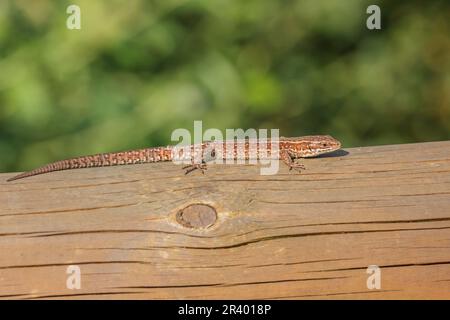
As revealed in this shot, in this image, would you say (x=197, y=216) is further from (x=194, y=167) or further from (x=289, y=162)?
(x=289, y=162)

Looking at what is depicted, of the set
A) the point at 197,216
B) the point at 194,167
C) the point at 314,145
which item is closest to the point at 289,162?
the point at 194,167

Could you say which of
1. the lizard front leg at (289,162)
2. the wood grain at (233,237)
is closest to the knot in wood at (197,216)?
the wood grain at (233,237)

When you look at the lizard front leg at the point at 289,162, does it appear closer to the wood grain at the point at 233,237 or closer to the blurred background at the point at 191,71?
the wood grain at the point at 233,237

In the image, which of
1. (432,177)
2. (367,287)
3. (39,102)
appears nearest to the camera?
(367,287)

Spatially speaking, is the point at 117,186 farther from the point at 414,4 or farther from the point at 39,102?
the point at 414,4

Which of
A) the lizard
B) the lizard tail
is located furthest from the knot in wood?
the lizard tail

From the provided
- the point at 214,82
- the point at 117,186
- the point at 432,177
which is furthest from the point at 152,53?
the point at 432,177

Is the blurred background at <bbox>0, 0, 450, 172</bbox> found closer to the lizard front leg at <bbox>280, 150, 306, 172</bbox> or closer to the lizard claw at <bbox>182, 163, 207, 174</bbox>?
the lizard front leg at <bbox>280, 150, 306, 172</bbox>
